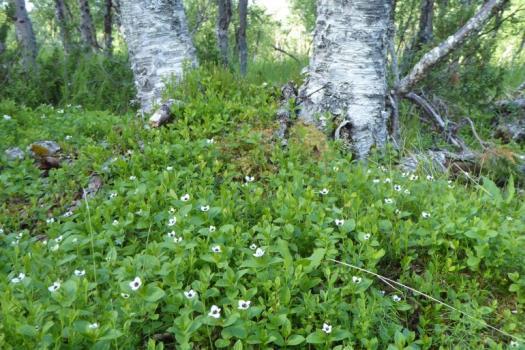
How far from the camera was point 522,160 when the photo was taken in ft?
16.9

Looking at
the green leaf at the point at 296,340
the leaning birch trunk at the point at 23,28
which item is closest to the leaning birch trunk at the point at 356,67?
the green leaf at the point at 296,340

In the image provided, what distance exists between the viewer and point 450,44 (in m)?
5.12

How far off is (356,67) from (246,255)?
109 inches

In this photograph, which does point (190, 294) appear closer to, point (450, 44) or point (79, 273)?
point (79, 273)

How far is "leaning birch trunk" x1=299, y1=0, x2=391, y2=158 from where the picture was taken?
4.62 meters

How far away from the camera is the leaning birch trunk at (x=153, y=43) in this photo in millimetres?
5648

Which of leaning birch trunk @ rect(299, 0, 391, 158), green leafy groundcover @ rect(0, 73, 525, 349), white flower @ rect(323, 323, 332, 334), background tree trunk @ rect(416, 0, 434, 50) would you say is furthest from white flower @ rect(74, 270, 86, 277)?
background tree trunk @ rect(416, 0, 434, 50)

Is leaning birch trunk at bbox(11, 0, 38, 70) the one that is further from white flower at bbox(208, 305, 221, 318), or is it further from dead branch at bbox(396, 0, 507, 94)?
white flower at bbox(208, 305, 221, 318)

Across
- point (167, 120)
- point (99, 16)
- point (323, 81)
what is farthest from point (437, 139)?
point (99, 16)

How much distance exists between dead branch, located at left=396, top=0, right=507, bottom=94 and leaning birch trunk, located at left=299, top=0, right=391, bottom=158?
0.86m

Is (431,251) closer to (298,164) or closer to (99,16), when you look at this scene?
(298,164)

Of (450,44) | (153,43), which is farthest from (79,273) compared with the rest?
(450,44)

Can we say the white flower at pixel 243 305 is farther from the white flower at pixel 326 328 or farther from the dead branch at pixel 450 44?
the dead branch at pixel 450 44

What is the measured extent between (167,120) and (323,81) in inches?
68.2
